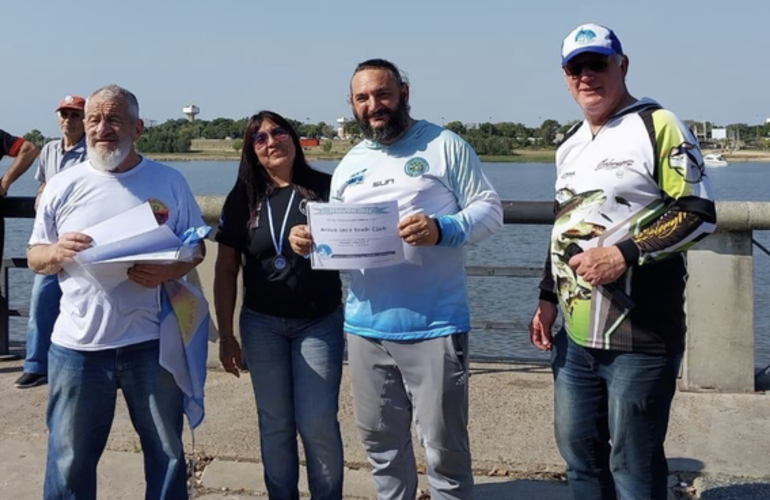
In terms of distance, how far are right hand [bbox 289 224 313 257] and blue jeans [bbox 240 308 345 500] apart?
0.39 meters

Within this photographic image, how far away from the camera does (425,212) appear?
3.59m

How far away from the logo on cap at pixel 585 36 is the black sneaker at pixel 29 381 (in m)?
4.65

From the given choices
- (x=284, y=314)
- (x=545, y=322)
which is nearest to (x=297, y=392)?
(x=284, y=314)

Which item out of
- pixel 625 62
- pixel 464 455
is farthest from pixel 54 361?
pixel 625 62

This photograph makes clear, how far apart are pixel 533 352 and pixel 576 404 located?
512 cm

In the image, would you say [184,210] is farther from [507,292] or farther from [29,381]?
[507,292]

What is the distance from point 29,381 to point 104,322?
2984mm

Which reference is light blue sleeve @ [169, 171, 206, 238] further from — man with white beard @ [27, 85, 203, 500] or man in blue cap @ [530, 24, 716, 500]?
man in blue cap @ [530, 24, 716, 500]

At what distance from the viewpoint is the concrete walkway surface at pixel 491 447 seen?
14.4 ft

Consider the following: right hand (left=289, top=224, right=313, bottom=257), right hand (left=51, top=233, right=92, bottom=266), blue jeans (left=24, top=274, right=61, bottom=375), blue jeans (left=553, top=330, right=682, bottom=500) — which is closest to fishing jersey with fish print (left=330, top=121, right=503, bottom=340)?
right hand (left=289, top=224, right=313, bottom=257)

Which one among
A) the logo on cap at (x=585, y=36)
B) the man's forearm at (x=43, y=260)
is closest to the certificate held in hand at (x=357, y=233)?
the logo on cap at (x=585, y=36)

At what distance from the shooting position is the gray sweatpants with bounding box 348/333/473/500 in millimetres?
3564

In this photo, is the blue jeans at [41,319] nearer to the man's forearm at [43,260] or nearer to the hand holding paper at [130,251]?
the man's forearm at [43,260]

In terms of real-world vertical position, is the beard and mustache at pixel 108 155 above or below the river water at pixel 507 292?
above
